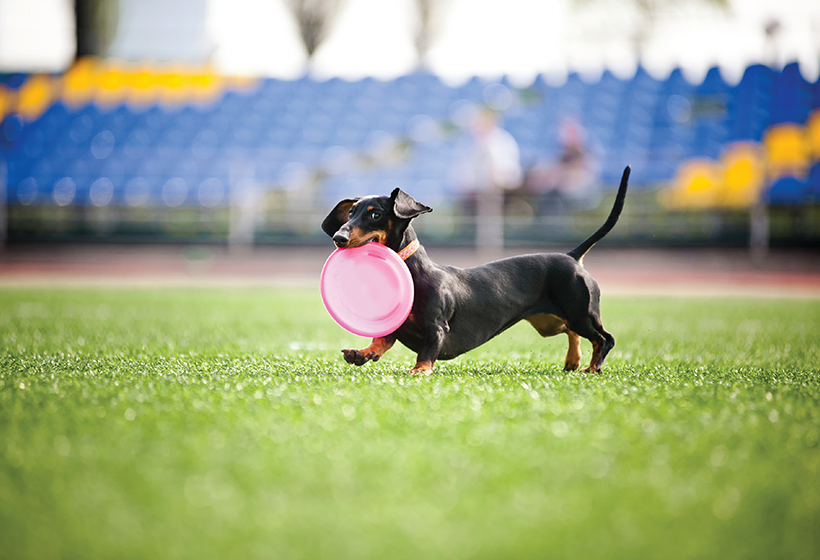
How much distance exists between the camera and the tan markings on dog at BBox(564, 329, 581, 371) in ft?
10.6

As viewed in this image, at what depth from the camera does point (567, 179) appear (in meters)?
11.9

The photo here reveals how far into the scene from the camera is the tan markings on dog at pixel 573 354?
324 cm

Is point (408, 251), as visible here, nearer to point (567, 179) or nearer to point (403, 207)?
point (403, 207)

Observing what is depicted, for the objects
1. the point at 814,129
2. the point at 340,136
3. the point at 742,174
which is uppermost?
the point at 814,129

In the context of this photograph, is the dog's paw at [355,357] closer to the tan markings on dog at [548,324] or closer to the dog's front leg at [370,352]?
the dog's front leg at [370,352]

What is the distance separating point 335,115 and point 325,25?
10420 millimetres

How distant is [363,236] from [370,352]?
0.51 m

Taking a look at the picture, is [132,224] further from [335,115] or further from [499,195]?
[499,195]

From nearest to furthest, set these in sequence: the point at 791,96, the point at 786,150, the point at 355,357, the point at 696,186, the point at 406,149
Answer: the point at 355,357, the point at 696,186, the point at 786,150, the point at 791,96, the point at 406,149

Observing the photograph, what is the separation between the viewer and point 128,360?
3.31 m

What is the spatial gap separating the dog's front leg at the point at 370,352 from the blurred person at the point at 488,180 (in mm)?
8371

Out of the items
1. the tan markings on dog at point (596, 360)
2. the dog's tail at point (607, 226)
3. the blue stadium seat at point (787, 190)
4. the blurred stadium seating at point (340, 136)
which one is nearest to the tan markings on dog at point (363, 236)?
Answer: the dog's tail at point (607, 226)

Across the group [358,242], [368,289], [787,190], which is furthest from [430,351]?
[787,190]

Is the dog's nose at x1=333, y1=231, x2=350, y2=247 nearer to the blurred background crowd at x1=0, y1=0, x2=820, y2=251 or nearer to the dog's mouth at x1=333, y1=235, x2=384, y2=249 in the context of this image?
the dog's mouth at x1=333, y1=235, x2=384, y2=249
